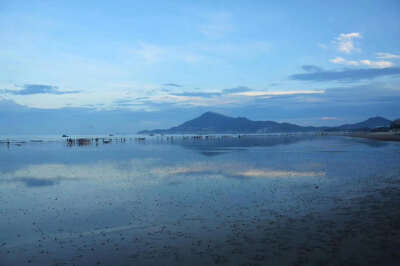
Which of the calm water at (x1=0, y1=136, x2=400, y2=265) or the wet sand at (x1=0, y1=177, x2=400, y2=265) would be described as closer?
the wet sand at (x1=0, y1=177, x2=400, y2=265)

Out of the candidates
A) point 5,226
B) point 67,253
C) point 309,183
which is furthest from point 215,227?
point 309,183

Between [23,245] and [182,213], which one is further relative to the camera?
[182,213]

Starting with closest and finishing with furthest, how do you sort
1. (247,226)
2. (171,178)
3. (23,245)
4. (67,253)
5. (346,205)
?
(67,253), (23,245), (247,226), (346,205), (171,178)

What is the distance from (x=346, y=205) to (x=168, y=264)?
379 inches

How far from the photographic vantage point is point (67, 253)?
9859 mm

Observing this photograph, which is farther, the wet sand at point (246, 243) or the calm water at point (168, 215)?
the calm water at point (168, 215)

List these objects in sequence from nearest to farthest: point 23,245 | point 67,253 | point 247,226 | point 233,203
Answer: point 67,253, point 23,245, point 247,226, point 233,203

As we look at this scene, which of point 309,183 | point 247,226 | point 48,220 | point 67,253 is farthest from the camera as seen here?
point 309,183

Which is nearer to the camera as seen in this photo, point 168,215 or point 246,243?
point 246,243

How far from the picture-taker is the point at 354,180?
2167 centimetres

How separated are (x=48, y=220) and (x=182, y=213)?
581cm

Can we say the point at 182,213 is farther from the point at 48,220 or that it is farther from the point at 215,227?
the point at 48,220

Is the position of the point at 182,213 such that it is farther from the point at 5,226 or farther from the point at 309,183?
the point at 309,183

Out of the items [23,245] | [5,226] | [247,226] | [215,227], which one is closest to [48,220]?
[5,226]
